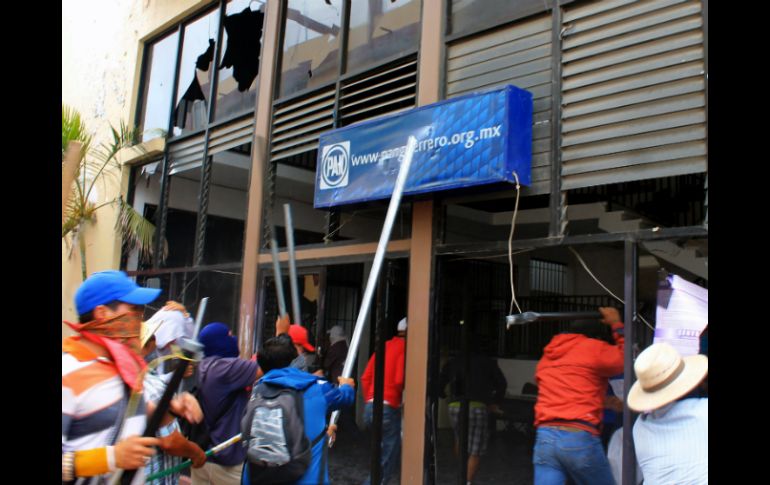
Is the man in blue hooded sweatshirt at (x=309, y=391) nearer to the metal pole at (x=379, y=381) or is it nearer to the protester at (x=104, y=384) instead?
the protester at (x=104, y=384)

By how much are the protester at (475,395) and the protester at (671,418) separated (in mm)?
2446

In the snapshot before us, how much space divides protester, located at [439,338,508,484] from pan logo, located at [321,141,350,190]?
84.6 inches

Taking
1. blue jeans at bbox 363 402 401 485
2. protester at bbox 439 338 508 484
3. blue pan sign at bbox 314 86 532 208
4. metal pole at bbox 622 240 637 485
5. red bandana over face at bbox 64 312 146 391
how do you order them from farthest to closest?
1. protester at bbox 439 338 508 484
2. blue jeans at bbox 363 402 401 485
3. blue pan sign at bbox 314 86 532 208
4. metal pole at bbox 622 240 637 485
5. red bandana over face at bbox 64 312 146 391

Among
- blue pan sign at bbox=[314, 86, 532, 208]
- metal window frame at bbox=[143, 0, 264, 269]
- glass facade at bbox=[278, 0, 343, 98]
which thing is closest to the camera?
blue pan sign at bbox=[314, 86, 532, 208]

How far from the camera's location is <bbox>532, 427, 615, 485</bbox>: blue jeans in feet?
14.4

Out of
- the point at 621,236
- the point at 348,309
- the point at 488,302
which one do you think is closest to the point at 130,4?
the point at 348,309

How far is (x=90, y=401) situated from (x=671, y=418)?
3049 millimetres

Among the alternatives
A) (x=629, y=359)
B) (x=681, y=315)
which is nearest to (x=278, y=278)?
(x=629, y=359)

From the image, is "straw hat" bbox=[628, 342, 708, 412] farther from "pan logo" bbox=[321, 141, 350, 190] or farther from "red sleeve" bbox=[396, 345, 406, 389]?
"pan logo" bbox=[321, 141, 350, 190]

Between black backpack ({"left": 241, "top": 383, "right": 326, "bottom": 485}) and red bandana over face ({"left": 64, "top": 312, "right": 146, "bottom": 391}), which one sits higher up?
red bandana over face ({"left": 64, "top": 312, "right": 146, "bottom": 391})

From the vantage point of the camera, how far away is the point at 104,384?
9.19 feet

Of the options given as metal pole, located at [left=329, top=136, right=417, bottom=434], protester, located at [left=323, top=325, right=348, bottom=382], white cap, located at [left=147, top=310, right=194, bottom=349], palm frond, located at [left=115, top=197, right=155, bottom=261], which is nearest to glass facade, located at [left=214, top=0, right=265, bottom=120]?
palm frond, located at [left=115, top=197, right=155, bottom=261]

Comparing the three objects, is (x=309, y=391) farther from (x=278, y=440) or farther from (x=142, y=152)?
(x=142, y=152)

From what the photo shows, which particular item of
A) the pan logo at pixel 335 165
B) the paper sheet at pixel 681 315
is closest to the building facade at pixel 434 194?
the paper sheet at pixel 681 315
